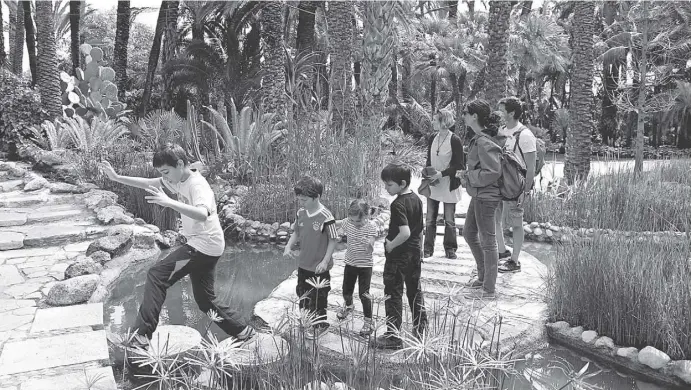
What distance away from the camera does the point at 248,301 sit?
5367mm

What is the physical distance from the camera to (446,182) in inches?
222

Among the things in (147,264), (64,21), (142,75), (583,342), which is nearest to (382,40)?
(147,264)

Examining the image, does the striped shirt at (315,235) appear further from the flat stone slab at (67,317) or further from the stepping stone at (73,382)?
the flat stone slab at (67,317)

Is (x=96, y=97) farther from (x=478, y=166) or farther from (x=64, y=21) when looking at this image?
(x=64, y=21)

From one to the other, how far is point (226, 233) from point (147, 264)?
157 cm

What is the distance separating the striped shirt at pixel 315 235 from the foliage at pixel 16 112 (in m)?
10.3

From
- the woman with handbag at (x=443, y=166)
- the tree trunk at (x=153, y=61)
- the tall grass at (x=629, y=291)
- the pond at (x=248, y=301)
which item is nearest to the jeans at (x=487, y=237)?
the tall grass at (x=629, y=291)

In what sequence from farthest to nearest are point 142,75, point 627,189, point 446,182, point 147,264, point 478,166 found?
point 142,75
point 627,189
point 147,264
point 446,182
point 478,166

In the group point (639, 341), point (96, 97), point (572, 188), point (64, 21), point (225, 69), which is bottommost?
point (639, 341)

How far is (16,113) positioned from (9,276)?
27.0 ft

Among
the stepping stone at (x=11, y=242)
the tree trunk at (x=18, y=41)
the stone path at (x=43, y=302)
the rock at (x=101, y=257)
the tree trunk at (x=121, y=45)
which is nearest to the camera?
the stone path at (x=43, y=302)

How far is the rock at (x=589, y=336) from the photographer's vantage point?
4016 mm

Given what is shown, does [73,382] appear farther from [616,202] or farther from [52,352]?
[616,202]

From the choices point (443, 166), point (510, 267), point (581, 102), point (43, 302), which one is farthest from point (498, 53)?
point (43, 302)
